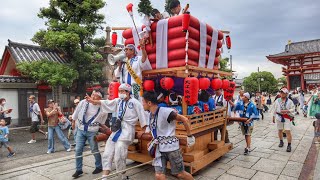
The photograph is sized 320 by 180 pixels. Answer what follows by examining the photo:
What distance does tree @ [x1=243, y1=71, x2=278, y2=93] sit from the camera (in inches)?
1805

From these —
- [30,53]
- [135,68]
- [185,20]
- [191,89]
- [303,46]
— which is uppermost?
[303,46]

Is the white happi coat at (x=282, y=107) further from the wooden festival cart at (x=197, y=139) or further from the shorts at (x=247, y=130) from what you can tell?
the wooden festival cart at (x=197, y=139)

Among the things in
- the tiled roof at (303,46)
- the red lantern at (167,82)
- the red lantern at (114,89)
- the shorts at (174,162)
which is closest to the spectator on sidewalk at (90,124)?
the red lantern at (114,89)

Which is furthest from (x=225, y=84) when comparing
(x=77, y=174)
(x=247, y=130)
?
(x=77, y=174)

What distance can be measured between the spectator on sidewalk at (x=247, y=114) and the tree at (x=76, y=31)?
33.1ft

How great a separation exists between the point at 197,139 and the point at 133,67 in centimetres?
233

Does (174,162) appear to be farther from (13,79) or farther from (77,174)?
(13,79)

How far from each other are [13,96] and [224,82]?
14.4 metres

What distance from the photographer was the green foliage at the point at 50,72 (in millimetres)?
12481

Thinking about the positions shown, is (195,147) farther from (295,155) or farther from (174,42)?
(295,155)

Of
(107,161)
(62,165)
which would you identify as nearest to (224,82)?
(107,161)

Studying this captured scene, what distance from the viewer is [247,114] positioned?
6973 millimetres

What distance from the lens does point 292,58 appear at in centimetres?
3175

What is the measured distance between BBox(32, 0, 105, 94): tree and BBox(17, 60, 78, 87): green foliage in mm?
1131
